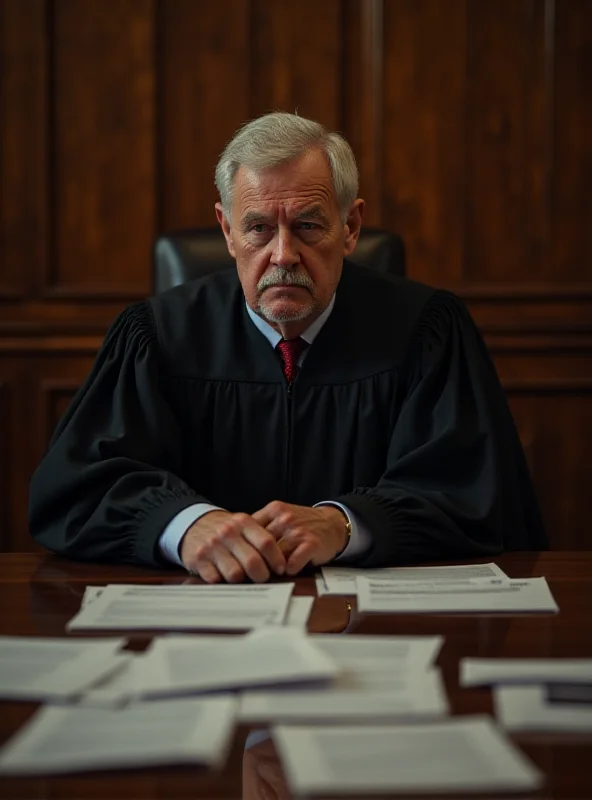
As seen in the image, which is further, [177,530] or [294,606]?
[177,530]

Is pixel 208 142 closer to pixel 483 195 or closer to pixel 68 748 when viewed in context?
pixel 483 195

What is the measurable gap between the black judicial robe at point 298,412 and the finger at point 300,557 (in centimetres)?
36

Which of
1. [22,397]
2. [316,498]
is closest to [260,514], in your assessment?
[316,498]

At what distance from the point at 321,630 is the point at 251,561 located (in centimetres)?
31

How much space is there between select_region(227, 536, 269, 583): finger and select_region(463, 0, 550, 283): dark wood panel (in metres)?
2.59

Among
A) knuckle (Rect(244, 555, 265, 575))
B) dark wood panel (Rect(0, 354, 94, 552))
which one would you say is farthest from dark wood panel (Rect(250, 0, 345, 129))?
knuckle (Rect(244, 555, 265, 575))

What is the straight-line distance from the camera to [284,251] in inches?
90.4

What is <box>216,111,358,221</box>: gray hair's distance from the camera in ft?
7.66

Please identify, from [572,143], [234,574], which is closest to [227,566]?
[234,574]

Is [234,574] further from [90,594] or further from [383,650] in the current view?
[383,650]

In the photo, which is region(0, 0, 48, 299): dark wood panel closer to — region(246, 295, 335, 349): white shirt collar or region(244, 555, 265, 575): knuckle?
region(246, 295, 335, 349): white shirt collar

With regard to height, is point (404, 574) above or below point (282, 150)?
below

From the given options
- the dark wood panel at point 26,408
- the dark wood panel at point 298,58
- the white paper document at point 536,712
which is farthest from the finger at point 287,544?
the dark wood panel at point 298,58

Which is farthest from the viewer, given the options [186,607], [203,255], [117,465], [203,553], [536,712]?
[203,255]
